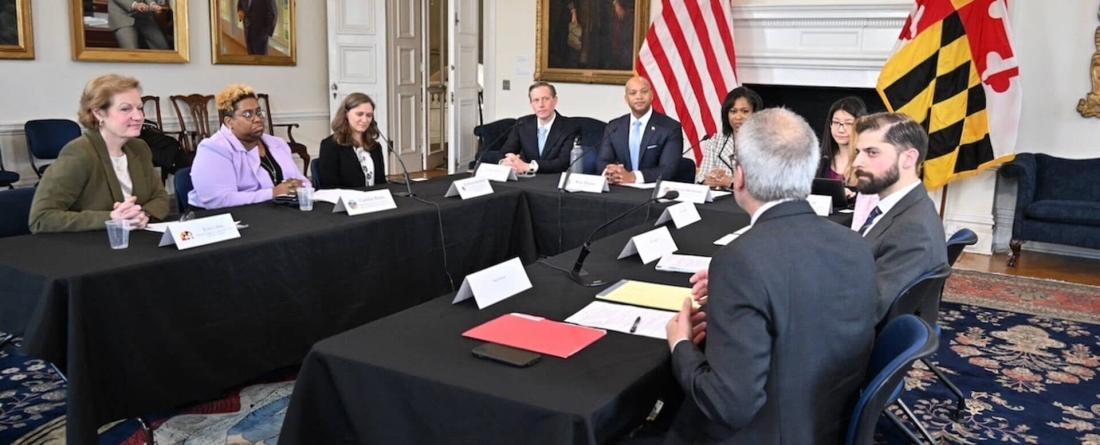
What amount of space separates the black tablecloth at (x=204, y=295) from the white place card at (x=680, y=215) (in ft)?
3.24

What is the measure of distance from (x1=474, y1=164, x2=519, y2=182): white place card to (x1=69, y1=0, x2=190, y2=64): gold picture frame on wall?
3.69 meters

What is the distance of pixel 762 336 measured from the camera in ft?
4.52

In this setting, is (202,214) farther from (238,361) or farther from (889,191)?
(889,191)

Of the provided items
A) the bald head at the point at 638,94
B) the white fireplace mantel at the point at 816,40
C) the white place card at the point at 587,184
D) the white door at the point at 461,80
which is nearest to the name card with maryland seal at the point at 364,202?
the white place card at the point at 587,184

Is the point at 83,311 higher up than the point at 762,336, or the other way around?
the point at 762,336

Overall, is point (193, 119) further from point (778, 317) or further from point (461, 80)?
point (778, 317)

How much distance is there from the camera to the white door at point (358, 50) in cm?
794

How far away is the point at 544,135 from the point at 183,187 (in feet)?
7.33

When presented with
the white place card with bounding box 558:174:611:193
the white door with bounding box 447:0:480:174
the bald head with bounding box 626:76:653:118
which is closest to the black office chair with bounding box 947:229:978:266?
the white place card with bounding box 558:174:611:193

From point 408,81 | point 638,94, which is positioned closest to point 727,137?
point 638,94

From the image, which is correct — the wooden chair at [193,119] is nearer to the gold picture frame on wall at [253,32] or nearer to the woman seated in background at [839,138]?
the gold picture frame on wall at [253,32]

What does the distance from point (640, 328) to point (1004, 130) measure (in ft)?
15.6

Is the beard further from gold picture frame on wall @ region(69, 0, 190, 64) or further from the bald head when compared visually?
gold picture frame on wall @ region(69, 0, 190, 64)

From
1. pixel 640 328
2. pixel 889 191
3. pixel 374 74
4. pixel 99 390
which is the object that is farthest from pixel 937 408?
pixel 374 74
